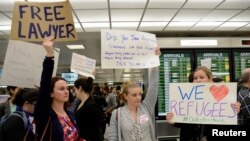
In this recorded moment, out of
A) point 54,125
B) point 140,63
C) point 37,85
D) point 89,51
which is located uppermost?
point 89,51

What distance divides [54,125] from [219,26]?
6.78 metres

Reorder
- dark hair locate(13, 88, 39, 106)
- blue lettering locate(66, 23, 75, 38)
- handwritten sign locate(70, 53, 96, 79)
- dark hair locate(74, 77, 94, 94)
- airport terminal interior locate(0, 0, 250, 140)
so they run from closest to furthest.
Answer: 1. dark hair locate(13, 88, 39, 106)
2. blue lettering locate(66, 23, 75, 38)
3. dark hair locate(74, 77, 94, 94)
4. handwritten sign locate(70, 53, 96, 79)
5. airport terminal interior locate(0, 0, 250, 140)

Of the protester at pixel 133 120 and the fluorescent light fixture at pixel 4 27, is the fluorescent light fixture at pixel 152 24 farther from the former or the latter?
the protester at pixel 133 120

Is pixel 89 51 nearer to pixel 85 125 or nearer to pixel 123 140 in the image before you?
pixel 85 125

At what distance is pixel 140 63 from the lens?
2.94 m

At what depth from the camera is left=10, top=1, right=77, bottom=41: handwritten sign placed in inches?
107

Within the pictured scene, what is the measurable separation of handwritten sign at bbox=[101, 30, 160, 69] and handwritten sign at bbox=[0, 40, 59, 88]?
611mm

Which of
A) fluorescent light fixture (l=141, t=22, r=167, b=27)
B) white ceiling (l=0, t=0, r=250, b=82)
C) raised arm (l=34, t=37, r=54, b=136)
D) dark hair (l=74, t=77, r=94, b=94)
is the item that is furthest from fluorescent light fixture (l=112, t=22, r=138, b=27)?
raised arm (l=34, t=37, r=54, b=136)

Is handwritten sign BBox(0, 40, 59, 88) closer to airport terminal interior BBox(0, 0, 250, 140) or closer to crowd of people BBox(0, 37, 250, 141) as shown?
crowd of people BBox(0, 37, 250, 141)

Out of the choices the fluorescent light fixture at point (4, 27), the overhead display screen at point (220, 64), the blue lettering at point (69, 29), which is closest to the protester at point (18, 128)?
the blue lettering at point (69, 29)

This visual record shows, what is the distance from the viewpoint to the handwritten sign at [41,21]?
271cm

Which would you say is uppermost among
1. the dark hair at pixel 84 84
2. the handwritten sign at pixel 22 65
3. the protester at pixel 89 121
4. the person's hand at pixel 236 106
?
the handwritten sign at pixel 22 65

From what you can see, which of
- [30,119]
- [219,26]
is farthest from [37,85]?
[219,26]

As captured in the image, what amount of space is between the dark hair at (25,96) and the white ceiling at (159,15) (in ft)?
10.4
